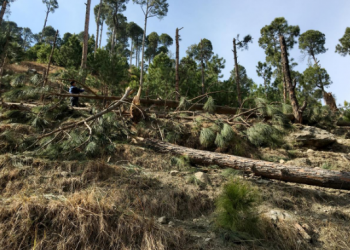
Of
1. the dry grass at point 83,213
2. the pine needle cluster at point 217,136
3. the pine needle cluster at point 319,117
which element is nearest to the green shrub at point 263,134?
the pine needle cluster at point 217,136

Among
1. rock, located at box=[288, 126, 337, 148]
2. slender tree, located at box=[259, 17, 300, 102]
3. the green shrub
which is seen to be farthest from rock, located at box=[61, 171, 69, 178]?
slender tree, located at box=[259, 17, 300, 102]

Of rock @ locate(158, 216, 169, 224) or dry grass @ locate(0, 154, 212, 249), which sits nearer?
dry grass @ locate(0, 154, 212, 249)

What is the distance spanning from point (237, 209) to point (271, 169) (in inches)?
59.3

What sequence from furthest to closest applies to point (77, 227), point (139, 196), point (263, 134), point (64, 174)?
point (263, 134)
point (64, 174)
point (139, 196)
point (77, 227)

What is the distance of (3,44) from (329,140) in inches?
474

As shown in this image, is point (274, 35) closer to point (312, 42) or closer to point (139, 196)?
point (312, 42)

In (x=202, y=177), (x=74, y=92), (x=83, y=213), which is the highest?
(x=74, y=92)

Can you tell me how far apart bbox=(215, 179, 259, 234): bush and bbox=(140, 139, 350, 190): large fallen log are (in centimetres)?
126

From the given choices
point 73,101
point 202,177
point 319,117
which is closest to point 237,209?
point 202,177

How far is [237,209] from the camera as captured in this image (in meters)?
2.28

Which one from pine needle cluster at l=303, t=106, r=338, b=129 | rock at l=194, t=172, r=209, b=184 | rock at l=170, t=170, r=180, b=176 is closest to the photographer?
rock at l=194, t=172, r=209, b=184

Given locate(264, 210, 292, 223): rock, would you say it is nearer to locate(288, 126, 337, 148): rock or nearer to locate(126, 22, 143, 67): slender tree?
locate(288, 126, 337, 148): rock

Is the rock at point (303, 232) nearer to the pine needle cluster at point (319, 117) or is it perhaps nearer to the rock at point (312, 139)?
the rock at point (312, 139)

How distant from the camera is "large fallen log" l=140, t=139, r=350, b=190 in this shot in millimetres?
3164
